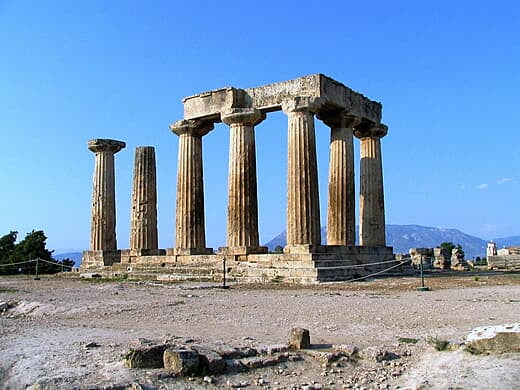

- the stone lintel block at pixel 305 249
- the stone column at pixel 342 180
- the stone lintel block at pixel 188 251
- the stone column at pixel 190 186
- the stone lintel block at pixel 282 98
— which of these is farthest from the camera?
the stone column at pixel 190 186

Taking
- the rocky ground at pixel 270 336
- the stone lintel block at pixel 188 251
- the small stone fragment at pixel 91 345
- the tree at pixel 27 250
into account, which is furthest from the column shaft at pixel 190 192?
the small stone fragment at pixel 91 345

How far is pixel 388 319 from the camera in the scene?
11.1 meters

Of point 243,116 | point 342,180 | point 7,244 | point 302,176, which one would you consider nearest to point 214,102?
point 243,116

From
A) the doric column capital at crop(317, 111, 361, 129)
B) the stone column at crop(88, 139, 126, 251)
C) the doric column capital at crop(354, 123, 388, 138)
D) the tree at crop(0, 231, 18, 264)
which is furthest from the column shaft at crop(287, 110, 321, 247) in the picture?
the tree at crop(0, 231, 18, 264)

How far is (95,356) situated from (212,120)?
2226cm

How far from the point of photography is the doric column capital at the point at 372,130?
3003cm

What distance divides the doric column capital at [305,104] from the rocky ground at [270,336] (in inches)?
405

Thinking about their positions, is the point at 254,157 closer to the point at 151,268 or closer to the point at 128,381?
the point at 151,268

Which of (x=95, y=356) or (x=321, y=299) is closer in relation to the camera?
(x=95, y=356)

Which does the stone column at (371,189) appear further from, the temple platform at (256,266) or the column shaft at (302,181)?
the column shaft at (302,181)

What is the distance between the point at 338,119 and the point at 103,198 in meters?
14.9

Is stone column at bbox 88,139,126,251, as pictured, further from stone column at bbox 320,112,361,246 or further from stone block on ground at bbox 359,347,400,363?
stone block on ground at bbox 359,347,400,363

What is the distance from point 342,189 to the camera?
27.8 m

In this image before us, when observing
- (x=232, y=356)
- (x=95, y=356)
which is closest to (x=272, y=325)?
(x=232, y=356)
